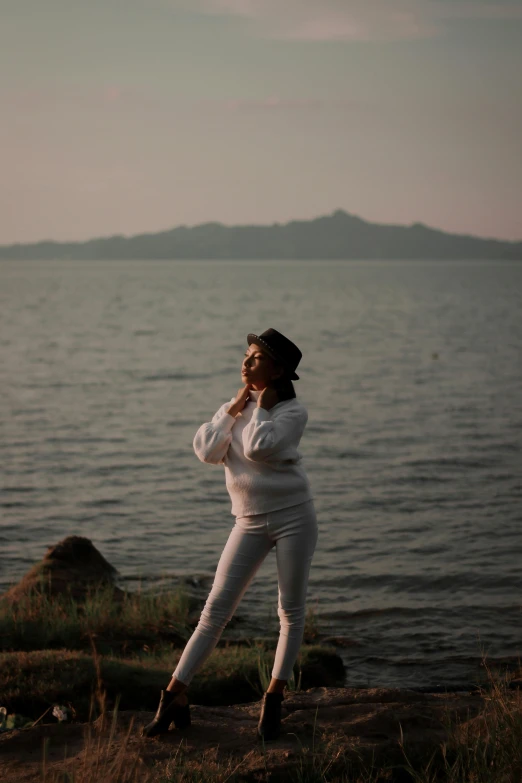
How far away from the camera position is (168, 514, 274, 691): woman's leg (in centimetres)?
609

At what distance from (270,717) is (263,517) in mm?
1193

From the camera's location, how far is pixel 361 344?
54.3 meters

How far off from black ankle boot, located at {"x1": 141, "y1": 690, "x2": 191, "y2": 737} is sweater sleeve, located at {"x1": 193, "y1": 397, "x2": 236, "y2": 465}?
1.41 meters

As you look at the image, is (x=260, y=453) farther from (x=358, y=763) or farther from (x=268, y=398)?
(x=358, y=763)

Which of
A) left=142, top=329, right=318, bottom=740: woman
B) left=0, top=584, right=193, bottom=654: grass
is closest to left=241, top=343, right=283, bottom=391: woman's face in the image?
left=142, top=329, right=318, bottom=740: woman

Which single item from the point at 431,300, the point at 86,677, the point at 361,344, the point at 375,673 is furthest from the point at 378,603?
the point at 431,300

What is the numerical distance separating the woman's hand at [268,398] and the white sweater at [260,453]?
29mm

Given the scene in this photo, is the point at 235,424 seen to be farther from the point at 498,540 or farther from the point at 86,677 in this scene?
the point at 498,540

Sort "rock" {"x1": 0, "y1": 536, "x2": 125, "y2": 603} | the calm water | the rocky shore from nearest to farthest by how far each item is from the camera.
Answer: the rocky shore
"rock" {"x1": 0, "y1": 536, "x2": 125, "y2": 603}
the calm water

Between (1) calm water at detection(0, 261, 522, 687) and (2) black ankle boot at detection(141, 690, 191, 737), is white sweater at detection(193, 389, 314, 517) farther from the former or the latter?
(1) calm water at detection(0, 261, 522, 687)

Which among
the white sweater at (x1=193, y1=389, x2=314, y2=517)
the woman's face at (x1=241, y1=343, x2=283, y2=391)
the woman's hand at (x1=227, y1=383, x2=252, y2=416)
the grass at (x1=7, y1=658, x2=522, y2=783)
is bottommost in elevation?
the grass at (x1=7, y1=658, x2=522, y2=783)

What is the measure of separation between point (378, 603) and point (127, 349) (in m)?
42.4

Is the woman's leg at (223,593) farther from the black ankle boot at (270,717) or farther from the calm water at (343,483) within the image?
the calm water at (343,483)

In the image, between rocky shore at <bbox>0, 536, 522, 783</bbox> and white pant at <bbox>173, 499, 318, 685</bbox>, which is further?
white pant at <bbox>173, 499, 318, 685</bbox>
